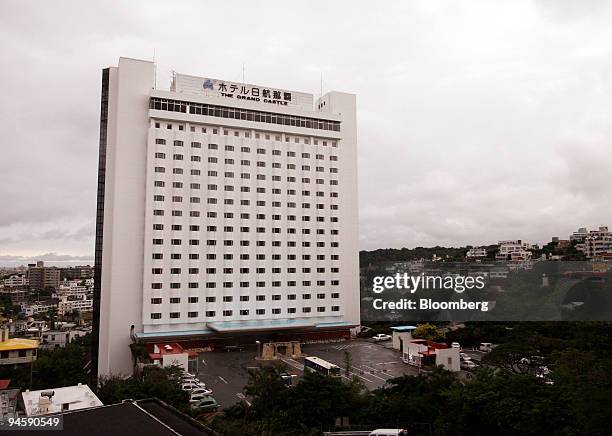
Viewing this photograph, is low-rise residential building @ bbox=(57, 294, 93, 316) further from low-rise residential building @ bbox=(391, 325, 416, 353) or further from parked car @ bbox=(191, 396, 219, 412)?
parked car @ bbox=(191, 396, 219, 412)

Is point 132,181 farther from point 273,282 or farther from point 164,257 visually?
point 273,282

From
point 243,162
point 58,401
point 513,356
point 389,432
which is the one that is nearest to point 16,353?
point 58,401

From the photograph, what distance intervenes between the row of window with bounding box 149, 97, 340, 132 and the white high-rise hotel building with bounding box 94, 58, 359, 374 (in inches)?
3.9

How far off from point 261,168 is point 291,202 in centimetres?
397

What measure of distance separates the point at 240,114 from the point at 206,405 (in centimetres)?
2587

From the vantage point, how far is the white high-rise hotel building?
35250 millimetres

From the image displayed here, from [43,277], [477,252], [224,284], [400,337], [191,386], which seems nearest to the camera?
[191,386]

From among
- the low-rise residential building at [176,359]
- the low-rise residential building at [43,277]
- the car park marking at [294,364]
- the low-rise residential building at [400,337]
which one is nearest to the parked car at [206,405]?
the low-rise residential building at [176,359]

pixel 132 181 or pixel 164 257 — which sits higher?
pixel 132 181

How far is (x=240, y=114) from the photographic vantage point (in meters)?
39.7

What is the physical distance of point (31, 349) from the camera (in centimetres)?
3741

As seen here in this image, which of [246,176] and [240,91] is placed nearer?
[246,176]

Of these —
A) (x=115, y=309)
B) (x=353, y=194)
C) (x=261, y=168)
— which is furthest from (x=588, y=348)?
(x=115, y=309)

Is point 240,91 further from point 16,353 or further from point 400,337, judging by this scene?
point 16,353
